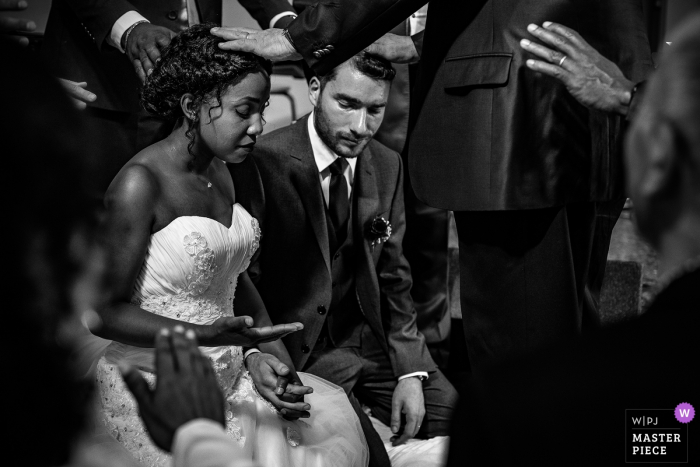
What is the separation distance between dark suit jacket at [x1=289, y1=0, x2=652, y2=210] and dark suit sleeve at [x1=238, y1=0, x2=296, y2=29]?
0.99 metres

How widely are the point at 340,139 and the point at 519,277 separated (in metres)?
1.00

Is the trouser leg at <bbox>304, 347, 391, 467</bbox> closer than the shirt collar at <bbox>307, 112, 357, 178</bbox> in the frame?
Yes

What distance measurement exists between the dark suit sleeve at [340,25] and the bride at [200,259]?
0.18 metres

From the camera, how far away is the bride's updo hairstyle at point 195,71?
2184 millimetres

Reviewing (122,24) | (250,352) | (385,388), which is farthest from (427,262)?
(122,24)

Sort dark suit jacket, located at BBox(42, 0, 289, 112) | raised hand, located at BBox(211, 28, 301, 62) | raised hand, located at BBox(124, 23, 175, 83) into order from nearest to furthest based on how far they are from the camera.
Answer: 1. raised hand, located at BBox(211, 28, 301, 62)
2. raised hand, located at BBox(124, 23, 175, 83)
3. dark suit jacket, located at BBox(42, 0, 289, 112)

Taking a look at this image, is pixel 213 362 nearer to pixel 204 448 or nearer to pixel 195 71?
pixel 195 71

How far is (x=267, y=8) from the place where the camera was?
3084 millimetres

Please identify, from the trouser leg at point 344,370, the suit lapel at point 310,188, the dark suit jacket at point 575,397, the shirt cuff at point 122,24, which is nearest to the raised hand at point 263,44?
the shirt cuff at point 122,24

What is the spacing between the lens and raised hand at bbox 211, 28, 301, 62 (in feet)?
7.08

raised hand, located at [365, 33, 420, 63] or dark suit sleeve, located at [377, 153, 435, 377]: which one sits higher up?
raised hand, located at [365, 33, 420, 63]

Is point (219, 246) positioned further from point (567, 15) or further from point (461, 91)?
point (567, 15)

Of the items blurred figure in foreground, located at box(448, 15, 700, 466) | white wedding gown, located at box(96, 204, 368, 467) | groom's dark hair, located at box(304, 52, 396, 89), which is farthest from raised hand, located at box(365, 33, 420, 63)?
blurred figure in foreground, located at box(448, 15, 700, 466)

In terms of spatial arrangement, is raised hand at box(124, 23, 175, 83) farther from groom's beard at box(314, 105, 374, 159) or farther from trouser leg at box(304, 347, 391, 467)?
trouser leg at box(304, 347, 391, 467)
